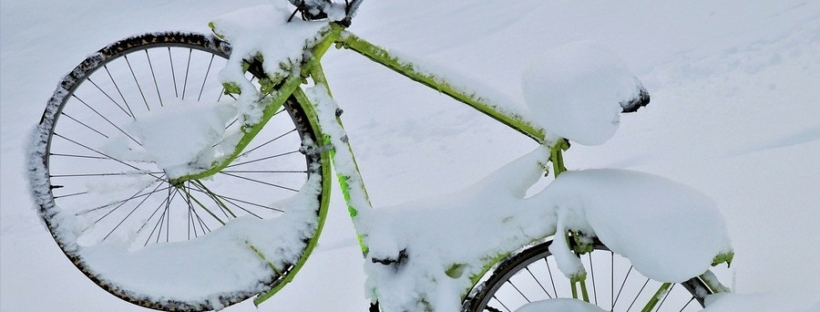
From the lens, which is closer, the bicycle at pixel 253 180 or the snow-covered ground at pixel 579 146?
A: the bicycle at pixel 253 180

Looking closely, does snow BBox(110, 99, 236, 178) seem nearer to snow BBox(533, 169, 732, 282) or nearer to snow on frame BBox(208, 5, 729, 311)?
snow on frame BBox(208, 5, 729, 311)

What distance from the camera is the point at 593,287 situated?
254cm

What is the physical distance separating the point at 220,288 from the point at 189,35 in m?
0.81

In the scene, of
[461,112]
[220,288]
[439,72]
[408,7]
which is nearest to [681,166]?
[461,112]

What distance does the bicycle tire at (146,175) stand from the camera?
2.33 m

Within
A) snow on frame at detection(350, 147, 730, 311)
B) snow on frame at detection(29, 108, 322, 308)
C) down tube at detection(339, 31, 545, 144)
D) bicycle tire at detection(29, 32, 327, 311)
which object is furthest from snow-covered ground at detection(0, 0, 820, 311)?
snow on frame at detection(29, 108, 322, 308)

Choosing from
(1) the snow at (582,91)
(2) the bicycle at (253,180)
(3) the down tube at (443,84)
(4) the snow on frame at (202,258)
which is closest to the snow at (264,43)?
(2) the bicycle at (253,180)

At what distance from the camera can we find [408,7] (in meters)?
6.33

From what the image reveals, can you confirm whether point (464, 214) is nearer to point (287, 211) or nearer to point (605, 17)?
point (287, 211)

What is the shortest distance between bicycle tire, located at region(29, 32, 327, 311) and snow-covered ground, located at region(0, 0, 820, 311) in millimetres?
316

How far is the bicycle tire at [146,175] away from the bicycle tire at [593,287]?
24.2 inches

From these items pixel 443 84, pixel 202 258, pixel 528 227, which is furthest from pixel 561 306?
pixel 202 258

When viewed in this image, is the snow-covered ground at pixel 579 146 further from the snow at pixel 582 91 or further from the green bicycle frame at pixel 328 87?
the snow at pixel 582 91

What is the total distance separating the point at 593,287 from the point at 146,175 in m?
1.50
